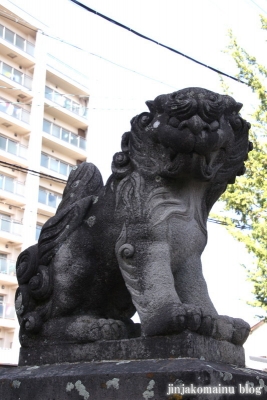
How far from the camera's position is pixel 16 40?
2684cm

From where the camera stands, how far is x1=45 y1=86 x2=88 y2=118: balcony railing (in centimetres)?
2789

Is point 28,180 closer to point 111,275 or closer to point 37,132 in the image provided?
point 37,132

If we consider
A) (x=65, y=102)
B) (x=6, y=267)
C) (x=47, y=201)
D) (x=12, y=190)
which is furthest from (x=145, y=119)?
(x=65, y=102)

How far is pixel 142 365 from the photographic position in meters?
2.84

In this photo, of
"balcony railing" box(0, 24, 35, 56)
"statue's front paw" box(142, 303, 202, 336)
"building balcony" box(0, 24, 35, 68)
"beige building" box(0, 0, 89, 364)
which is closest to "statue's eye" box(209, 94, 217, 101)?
"statue's front paw" box(142, 303, 202, 336)

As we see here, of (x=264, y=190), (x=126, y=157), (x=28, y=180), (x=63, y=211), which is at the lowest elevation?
(x=63, y=211)

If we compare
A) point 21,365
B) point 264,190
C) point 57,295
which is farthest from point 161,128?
point 264,190

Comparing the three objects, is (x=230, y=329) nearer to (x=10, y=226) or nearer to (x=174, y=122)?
(x=174, y=122)

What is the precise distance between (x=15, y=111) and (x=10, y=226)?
16.5 ft

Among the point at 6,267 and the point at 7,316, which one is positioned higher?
the point at 6,267

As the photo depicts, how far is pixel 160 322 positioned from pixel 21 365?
1.00 meters

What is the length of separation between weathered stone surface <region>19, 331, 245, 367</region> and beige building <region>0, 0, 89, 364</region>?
20.4 meters

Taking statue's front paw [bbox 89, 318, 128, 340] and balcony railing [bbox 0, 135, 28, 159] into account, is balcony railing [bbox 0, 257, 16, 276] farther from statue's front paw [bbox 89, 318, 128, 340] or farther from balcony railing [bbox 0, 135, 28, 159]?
statue's front paw [bbox 89, 318, 128, 340]

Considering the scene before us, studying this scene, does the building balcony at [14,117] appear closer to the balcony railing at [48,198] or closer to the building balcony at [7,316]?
the balcony railing at [48,198]
